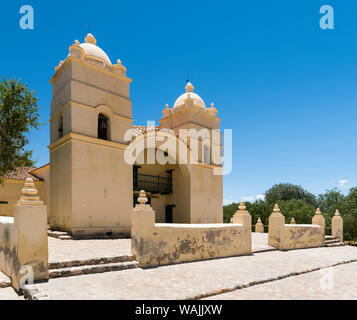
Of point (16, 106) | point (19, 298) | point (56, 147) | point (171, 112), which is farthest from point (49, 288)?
point (171, 112)


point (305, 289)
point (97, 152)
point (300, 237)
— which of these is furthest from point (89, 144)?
point (300, 237)

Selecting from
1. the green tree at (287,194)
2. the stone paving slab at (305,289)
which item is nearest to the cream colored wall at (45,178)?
the stone paving slab at (305,289)

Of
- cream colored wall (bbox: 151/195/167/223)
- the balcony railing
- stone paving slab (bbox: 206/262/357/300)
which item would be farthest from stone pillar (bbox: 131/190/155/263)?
cream colored wall (bbox: 151/195/167/223)

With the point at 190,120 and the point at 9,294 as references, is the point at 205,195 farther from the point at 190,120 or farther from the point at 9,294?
the point at 9,294

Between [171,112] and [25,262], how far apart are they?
592 inches

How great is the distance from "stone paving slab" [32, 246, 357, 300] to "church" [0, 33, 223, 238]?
19.5 ft

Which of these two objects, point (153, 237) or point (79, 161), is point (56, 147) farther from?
point (153, 237)

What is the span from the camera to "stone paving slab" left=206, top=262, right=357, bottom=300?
5.60 metres

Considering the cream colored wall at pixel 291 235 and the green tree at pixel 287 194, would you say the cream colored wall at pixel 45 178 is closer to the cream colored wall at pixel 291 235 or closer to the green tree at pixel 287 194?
the cream colored wall at pixel 291 235

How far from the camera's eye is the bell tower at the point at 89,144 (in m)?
12.2

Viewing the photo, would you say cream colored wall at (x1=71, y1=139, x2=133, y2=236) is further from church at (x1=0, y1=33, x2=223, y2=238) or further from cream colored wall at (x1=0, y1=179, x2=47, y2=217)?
cream colored wall at (x1=0, y1=179, x2=47, y2=217)

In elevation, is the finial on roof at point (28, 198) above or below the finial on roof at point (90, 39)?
below

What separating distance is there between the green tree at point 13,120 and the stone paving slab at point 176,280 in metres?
9.20

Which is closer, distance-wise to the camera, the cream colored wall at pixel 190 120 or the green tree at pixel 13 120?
the green tree at pixel 13 120
